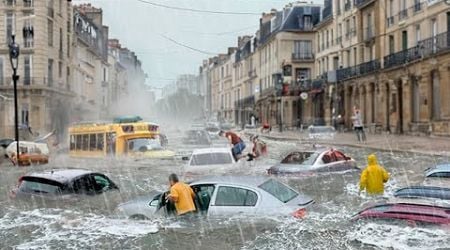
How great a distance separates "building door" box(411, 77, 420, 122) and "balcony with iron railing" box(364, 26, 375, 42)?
35.2 feet

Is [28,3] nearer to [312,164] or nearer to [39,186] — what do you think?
A: [312,164]

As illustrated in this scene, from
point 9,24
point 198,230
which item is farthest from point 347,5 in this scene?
point 198,230

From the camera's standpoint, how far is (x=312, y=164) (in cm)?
1936

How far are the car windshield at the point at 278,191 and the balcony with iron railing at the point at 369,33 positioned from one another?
46.0 m

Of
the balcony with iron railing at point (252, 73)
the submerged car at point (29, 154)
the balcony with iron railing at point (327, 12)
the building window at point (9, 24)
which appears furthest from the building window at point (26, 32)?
the balcony with iron railing at point (252, 73)

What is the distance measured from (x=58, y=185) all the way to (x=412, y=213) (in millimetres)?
7648

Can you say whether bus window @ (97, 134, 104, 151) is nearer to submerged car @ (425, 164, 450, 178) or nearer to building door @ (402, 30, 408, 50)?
submerged car @ (425, 164, 450, 178)

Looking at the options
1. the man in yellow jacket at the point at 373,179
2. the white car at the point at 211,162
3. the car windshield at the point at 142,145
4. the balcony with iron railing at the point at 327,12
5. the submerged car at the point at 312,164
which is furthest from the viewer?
the balcony with iron railing at the point at 327,12

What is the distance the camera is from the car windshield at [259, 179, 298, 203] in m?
10.5

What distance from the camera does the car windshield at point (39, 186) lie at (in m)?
13.2

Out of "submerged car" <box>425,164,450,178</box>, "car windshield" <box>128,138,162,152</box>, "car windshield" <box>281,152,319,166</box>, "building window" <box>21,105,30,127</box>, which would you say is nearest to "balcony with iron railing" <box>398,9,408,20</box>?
"car windshield" <box>128,138,162,152</box>

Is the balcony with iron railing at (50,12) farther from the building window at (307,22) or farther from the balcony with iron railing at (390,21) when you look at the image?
the building window at (307,22)

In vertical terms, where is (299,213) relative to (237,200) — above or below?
below

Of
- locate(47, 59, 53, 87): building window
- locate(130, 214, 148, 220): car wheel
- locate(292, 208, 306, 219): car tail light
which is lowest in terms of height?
locate(130, 214, 148, 220): car wheel
